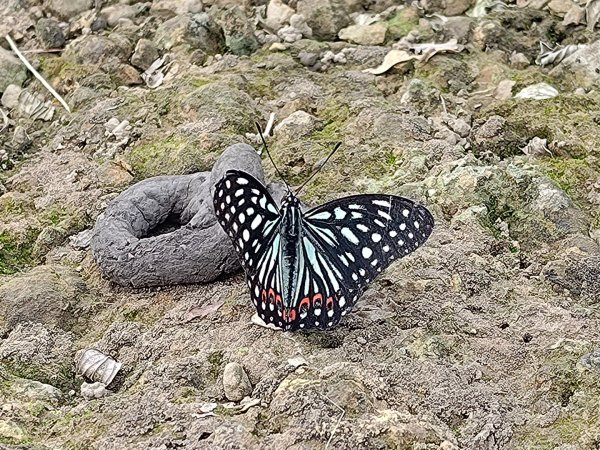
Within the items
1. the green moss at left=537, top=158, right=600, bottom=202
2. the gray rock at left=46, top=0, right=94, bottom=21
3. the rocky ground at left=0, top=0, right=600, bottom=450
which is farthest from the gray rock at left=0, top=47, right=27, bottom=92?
the green moss at left=537, top=158, right=600, bottom=202

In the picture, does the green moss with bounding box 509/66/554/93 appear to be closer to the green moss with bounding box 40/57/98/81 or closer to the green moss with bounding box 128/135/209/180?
the green moss with bounding box 128/135/209/180

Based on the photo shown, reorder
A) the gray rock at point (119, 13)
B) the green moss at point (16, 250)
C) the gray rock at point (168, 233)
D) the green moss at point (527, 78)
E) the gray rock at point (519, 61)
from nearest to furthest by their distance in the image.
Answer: the gray rock at point (168, 233)
the green moss at point (16, 250)
the green moss at point (527, 78)
the gray rock at point (519, 61)
the gray rock at point (119, 13)

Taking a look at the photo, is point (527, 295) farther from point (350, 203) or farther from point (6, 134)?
point (6, 134)

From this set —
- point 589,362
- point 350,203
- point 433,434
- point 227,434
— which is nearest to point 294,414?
point 227,434

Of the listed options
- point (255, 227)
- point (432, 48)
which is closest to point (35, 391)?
point (255, 227)

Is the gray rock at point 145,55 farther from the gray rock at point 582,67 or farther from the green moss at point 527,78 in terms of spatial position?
the gray rock at point 582,67

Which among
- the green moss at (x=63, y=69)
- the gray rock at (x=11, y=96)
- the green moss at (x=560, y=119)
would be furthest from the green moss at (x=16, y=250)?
the green moss at (x=560, y=119)
